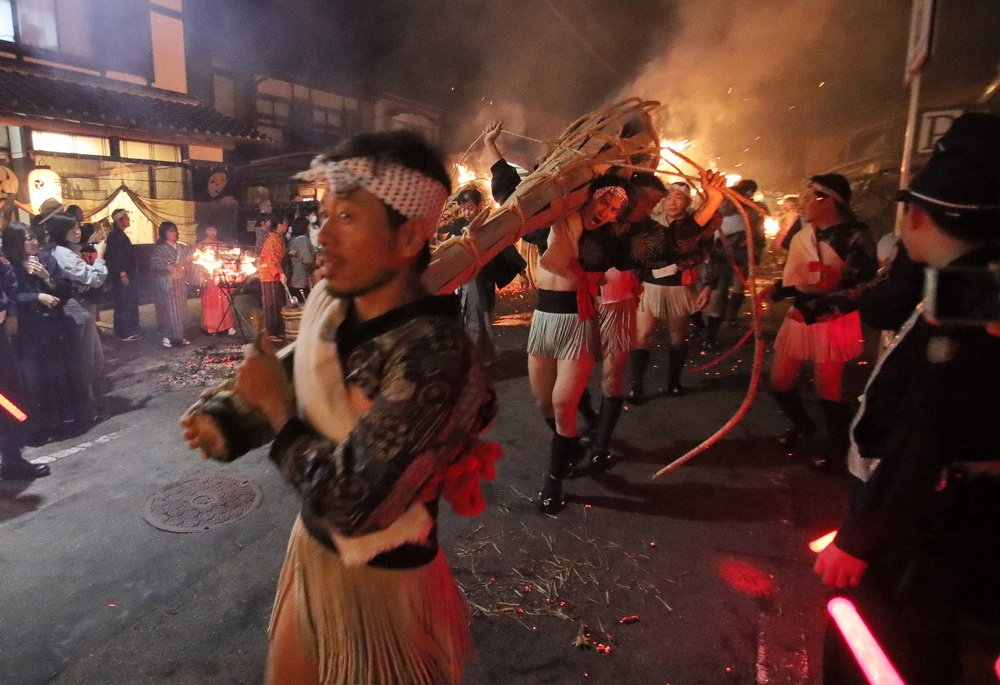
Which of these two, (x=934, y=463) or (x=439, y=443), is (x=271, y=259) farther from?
(x=934, y=463)

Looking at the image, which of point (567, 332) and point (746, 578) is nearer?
point (746, 578)

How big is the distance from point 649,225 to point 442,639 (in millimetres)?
3139

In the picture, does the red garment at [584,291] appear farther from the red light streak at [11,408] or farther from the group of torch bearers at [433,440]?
the red light streak at [11,408]

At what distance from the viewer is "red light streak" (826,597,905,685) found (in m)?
2.08

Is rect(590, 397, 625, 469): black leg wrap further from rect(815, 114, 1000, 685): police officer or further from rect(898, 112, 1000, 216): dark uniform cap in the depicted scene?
rect(898, 112, 1000, 216): dark uniform cap

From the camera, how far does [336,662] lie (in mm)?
1563

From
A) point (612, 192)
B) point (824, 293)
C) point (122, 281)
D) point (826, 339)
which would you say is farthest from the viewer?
point (122, 281)

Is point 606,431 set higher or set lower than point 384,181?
lower

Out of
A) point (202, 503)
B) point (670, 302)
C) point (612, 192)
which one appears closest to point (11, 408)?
point (202, 503)

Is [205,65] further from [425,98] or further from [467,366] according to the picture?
[467,366]

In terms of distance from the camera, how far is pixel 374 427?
128 centimetres

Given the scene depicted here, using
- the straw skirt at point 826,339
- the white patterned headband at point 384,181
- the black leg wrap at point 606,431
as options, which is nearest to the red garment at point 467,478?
the white patterned headband at point 384,181

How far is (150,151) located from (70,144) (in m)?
2.11

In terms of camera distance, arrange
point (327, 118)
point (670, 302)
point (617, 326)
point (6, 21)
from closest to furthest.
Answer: point (617, 326)
point (670, 302)
point (6, 21)
point (327, 118)
